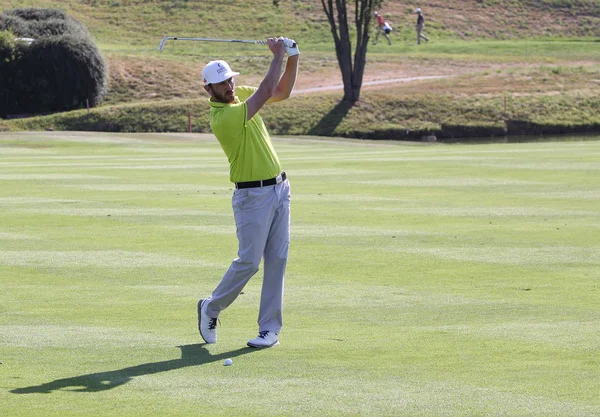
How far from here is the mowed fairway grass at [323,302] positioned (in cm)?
717

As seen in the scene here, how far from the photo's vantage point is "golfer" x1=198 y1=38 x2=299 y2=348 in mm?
8219

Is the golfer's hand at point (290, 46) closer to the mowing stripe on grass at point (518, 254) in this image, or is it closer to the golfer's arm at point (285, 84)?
the golfer's arm at point (285, 84)

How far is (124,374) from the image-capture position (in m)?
7.71

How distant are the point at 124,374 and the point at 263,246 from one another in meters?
1.43

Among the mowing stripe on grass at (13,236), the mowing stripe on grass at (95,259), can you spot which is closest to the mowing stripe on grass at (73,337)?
the mowing stripe on grass at (95,259)

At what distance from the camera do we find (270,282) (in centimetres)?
862

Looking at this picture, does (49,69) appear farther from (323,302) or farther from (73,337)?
(73,337)

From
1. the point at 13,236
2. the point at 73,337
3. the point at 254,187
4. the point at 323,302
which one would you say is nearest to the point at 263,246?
the point at 254,187

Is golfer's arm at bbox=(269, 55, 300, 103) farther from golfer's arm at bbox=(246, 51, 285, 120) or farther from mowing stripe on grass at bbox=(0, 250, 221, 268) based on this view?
mowing stripe on grass at bbox=(0, 250, 221, 268)

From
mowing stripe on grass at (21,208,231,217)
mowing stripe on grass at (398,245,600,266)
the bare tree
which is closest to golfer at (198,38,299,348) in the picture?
mowing stripe on grass at (398,245,600,266)

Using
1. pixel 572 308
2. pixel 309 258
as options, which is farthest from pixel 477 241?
pixel 572 308

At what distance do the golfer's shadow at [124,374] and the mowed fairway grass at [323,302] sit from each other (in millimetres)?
24

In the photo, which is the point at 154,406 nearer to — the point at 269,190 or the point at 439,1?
the point at 269,190

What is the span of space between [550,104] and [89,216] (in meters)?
35.2
